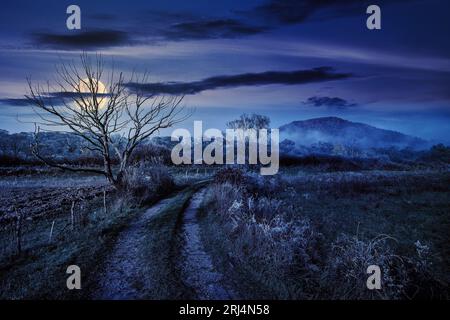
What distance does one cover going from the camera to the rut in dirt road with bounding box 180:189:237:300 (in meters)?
7.42

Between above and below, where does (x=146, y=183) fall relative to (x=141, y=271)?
above

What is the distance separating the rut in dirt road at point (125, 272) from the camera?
7.44 metres

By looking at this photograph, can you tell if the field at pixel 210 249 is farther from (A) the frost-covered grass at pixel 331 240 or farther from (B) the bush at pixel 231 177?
(B) the bush at pixel 231 177

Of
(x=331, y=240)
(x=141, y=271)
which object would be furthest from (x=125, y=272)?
(x=331, y=240)

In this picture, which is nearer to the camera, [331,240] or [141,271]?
[141,271]

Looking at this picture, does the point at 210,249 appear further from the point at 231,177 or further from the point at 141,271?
the point at 231,177

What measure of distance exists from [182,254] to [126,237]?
2.85m

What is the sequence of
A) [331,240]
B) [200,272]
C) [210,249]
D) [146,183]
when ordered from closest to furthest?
[200,272] < [210,249] < [331,240] < [146,183]

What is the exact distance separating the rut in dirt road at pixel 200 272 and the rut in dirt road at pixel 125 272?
1067mm

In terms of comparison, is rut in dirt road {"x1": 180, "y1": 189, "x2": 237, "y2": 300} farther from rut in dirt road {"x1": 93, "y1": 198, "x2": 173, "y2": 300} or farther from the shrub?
the shrub

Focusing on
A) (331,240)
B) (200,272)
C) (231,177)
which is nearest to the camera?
(200,272)

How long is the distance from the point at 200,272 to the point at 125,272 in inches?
77.2

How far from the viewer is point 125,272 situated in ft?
28.1

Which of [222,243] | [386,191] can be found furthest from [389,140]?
[222,243]
